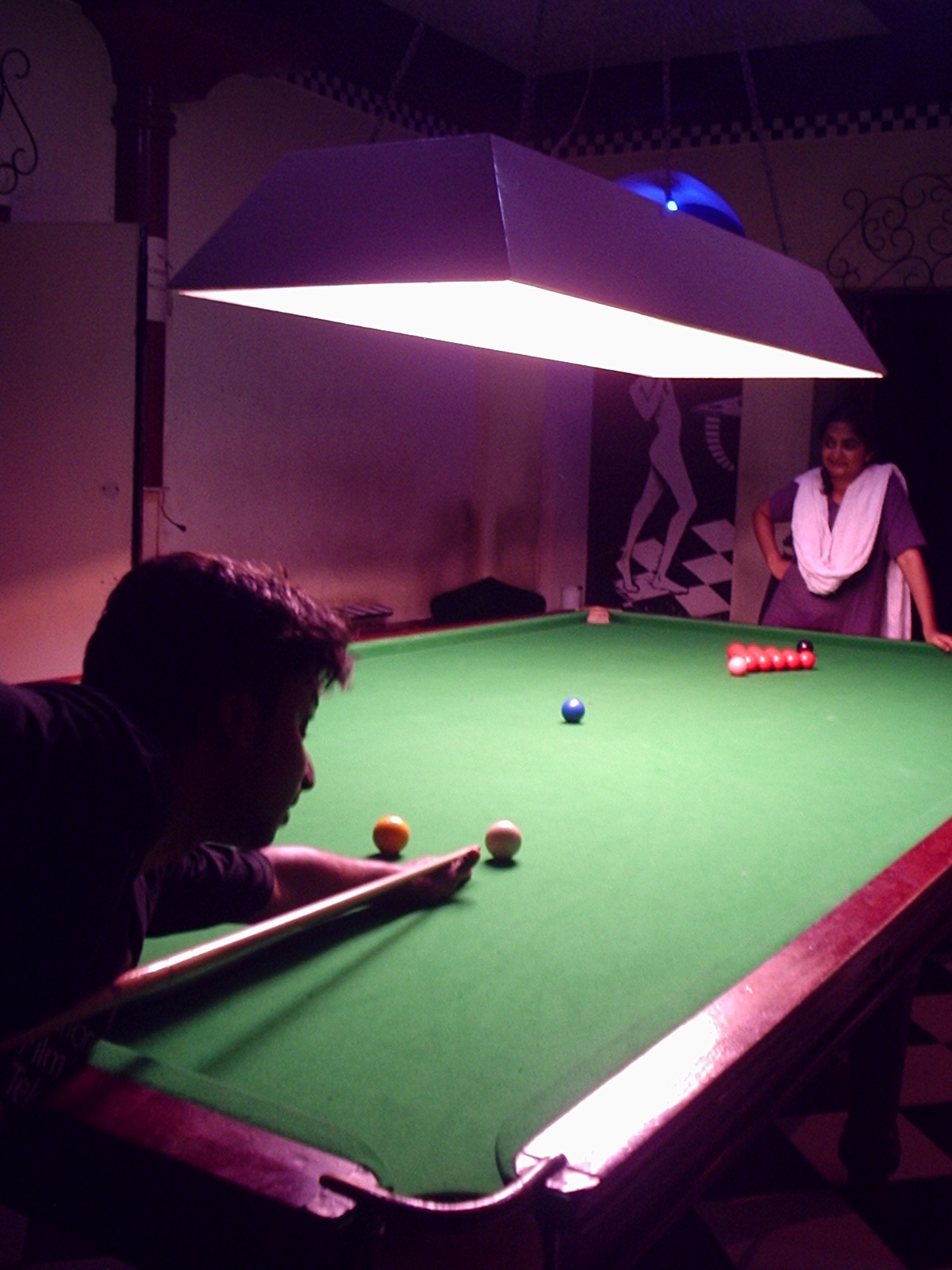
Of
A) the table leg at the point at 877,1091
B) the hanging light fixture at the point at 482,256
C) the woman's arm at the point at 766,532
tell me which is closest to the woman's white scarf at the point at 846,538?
the woman's arm at the point at 766,532

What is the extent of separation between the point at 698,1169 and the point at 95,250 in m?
3.71

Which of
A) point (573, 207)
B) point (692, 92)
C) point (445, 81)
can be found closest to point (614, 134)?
point (692, 92)

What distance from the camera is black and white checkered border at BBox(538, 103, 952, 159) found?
201 inches

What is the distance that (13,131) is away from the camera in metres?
3.88

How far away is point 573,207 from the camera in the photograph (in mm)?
1602

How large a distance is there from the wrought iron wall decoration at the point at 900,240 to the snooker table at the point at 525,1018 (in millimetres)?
3568

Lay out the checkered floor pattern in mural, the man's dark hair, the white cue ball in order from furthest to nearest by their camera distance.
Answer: the checkered floor pattern in mural → the white cue ball → the man's dark hair

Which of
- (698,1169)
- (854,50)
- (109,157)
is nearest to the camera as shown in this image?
(698,1169)

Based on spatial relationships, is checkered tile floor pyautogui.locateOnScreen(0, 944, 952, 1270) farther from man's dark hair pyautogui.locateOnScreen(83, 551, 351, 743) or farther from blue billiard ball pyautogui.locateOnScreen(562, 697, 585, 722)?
man's dark hair pyautogui.locateOnScreen(83, 551, 351, 743)

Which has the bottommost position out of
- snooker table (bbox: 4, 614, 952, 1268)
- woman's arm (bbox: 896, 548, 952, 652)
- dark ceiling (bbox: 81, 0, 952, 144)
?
snooker table (bbox: 4, 614, 952, 1268)

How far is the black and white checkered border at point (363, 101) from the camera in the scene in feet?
16.4

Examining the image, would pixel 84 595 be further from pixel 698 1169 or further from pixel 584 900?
pixel 698 1169

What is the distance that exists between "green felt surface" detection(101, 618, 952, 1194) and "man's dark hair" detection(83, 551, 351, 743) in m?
0.29

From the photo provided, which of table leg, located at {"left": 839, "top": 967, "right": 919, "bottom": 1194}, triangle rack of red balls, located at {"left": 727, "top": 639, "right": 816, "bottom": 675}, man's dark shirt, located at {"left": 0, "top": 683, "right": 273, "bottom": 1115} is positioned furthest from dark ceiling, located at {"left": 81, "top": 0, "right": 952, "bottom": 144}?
man's dark shirt, located at {"left": 0, "top": 683, "right": 273, "bottom": 1115}
